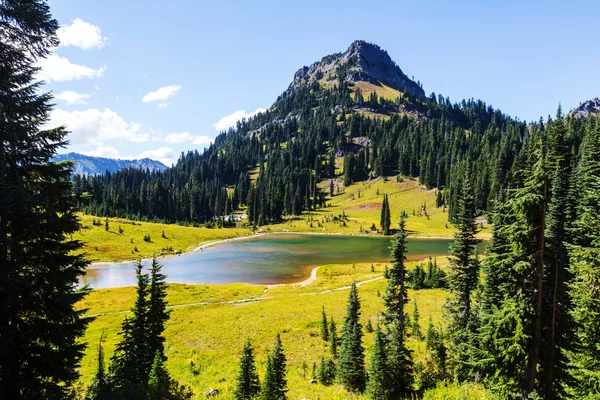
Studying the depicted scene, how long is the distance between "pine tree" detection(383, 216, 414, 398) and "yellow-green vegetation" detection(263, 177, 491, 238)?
109 meters

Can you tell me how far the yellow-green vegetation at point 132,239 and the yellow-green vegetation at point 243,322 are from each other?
36.9 metres

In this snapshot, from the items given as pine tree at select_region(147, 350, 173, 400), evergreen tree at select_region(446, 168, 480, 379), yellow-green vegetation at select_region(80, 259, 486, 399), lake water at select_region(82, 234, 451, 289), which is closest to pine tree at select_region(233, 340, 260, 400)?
yellow-green vegetation at select_region(80, 259, 486, 399)

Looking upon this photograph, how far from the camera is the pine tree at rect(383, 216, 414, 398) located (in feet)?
66.7

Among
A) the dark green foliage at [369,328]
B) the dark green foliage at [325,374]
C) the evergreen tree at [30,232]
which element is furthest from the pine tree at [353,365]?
the evergreen tree at [30,232]

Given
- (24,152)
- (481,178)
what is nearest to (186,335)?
(24,152)

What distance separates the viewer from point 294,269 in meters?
80.3

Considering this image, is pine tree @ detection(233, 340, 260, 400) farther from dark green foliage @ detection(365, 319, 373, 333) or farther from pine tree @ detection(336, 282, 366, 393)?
dark green foliage @ detection(365, 319, 373, 333)

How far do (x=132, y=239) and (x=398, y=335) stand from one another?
10416cm

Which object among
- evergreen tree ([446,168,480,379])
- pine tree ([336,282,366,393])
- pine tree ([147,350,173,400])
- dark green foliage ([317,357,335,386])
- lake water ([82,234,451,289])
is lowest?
lake water ([82,234,451,289])

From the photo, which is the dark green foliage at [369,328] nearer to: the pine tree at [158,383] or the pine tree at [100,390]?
the pine tree at [158,383]

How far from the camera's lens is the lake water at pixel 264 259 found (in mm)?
73938

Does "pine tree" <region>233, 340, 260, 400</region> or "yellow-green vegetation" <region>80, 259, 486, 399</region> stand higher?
"pine tree" <region>233, 340, 260, 400</region>

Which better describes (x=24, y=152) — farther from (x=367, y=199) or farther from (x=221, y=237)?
(x=367, y=199)

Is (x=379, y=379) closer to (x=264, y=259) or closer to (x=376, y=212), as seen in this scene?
(x=264, y=259)
